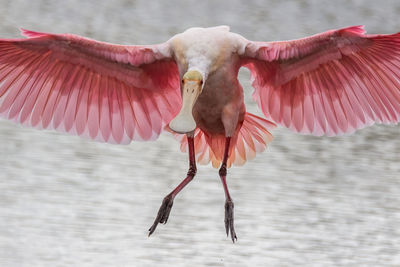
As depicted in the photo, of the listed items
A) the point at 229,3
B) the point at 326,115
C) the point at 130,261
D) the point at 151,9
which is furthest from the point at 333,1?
the point at 326,115

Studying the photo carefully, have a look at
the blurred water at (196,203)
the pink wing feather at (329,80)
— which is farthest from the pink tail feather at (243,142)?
the blurred water at (196,203)

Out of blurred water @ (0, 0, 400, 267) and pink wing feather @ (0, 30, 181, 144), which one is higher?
pink wing feather @ (0, 30, 181, 144)

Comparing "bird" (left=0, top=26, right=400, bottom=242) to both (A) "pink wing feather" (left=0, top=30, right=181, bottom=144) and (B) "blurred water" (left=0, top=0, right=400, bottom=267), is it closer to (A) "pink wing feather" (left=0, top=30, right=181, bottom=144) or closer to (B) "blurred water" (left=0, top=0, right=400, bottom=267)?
(A) "pink wing feather" (left=0, top=30, right=181, bottom=144)

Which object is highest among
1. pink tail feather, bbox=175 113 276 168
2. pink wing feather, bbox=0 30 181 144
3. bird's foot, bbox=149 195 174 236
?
pink wing feather, bbox=0 30 181 144

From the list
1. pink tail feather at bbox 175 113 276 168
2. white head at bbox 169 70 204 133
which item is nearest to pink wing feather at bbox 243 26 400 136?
pink tail feather at bbox 175 113 276 168

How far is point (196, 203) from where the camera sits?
5.69m

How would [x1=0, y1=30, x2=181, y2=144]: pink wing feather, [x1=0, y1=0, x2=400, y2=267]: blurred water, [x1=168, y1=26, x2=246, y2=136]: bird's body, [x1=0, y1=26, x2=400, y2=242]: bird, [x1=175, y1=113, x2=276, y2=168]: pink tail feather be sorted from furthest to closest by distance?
[x1=0, y1=0, x2=400, y2=267]: blurred water, [x1=175, y1=113, x2=276, y2=168]: pink tail feather, [x1=0, y1=30, x2=181, y2=144]: pink wing feather, [x1=0, y1=26, x2=400, y2=242]: bird, [x1=168, y1=26, x2=246, y2=136]: bird's body

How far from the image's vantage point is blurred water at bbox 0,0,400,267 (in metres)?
5.07

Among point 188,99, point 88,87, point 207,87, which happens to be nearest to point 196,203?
point 88,87

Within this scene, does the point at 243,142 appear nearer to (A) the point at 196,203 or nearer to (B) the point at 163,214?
(B) the point at 163,214

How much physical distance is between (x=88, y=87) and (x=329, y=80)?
97cm

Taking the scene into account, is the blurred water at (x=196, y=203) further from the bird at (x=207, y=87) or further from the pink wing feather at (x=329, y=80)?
the pink wing feather at (x=329, y=80)

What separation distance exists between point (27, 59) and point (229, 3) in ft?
25.2

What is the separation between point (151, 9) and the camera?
10.8m
